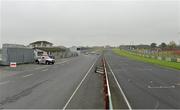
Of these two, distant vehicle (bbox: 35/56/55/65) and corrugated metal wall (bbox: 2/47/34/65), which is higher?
corrugated metal wall (bbox: 2/47/34/65)

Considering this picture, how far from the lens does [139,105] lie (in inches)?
432

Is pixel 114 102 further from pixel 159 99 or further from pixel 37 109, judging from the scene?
pixel 37 109

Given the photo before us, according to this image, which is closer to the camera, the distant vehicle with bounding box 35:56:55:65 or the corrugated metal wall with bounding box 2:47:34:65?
the corrugated metal wall with bounding box 2:47:34:65

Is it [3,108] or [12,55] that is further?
[12,55]

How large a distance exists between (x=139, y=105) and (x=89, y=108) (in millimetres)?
1989

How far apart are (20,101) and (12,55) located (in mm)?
34222

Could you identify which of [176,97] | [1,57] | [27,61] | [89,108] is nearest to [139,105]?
[89,108]

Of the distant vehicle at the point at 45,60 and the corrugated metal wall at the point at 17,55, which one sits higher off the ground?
the corrugated metal wall at the point at 17,55

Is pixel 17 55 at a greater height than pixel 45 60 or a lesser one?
greater

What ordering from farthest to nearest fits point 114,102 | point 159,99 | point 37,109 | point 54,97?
point 54,97
point 159,99
point 114,102
point 37,109

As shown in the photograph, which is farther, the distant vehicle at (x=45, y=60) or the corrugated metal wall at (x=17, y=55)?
the distant vehicle at (x=45, y=60)

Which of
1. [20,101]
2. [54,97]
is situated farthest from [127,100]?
[20,101]

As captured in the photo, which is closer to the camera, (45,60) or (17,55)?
(17,55)

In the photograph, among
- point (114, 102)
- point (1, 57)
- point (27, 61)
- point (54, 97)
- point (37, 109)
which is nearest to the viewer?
point (37, 109)
